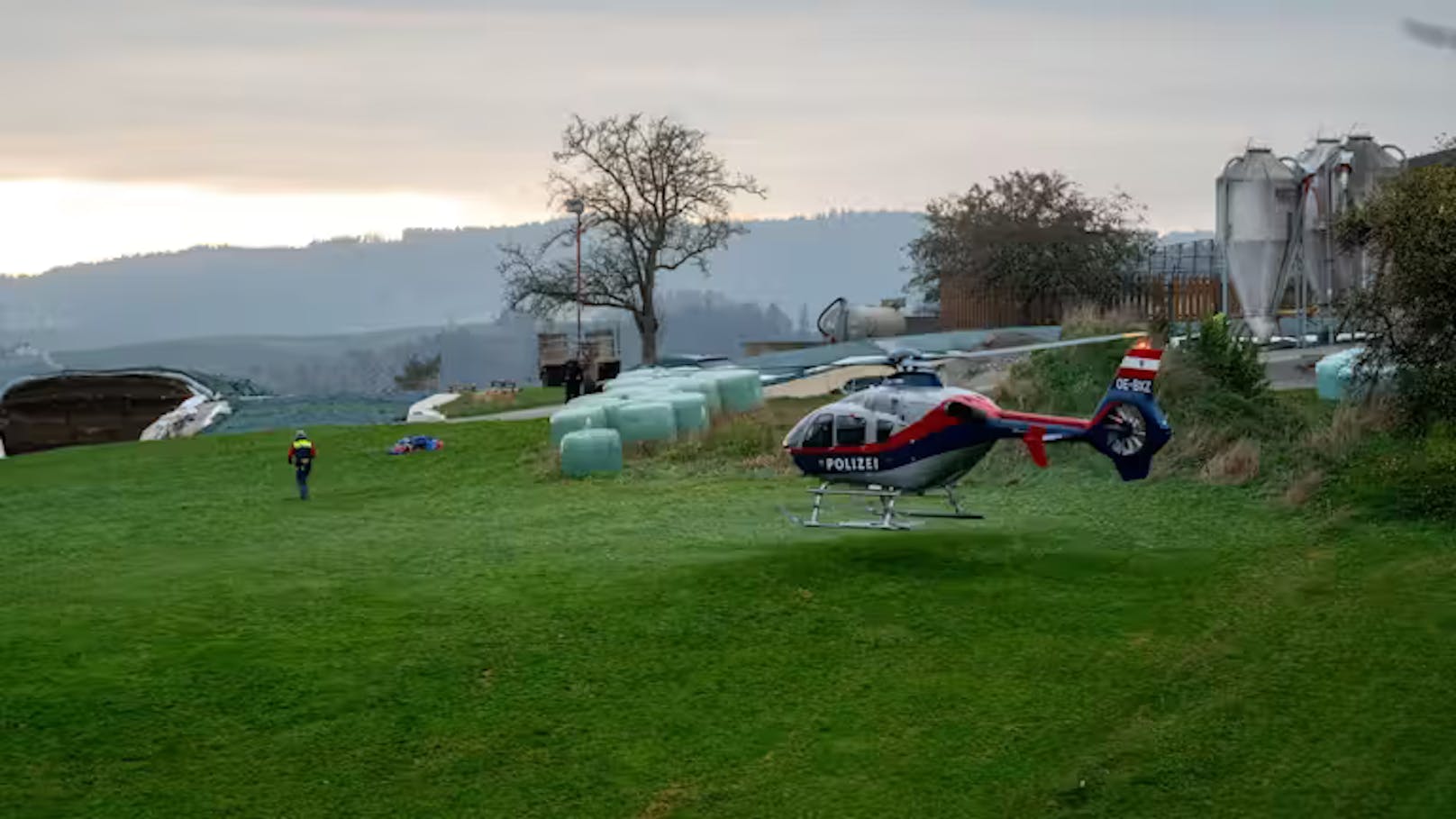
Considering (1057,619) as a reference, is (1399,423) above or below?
above

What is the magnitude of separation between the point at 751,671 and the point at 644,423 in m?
22.9

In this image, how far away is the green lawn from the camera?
7044cm

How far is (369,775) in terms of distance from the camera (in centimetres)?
1864

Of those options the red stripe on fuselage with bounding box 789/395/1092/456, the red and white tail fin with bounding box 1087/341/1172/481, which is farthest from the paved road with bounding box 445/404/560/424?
the red and white tail fin with bounding box 1087/341/1172/481

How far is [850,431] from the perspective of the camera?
27.0 m

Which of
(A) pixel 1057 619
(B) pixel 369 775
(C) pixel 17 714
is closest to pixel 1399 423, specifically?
(A) pixel 1057 619

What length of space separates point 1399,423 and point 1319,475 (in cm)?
180

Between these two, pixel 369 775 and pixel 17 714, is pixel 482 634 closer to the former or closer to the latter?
pixel 369 775

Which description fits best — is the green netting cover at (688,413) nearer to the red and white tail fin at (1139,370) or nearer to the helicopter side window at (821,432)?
the helicopter side window at (821,432)

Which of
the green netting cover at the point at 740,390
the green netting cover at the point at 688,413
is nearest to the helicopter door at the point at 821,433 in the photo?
the green netting cover at the point at 688,413

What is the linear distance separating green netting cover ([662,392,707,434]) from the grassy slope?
1330 cm

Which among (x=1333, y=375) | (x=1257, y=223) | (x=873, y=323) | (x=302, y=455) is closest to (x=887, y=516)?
(x=302, y=455)

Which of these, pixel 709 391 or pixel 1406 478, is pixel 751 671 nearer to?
pixel 1406 478

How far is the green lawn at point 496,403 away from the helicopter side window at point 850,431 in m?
44.1
